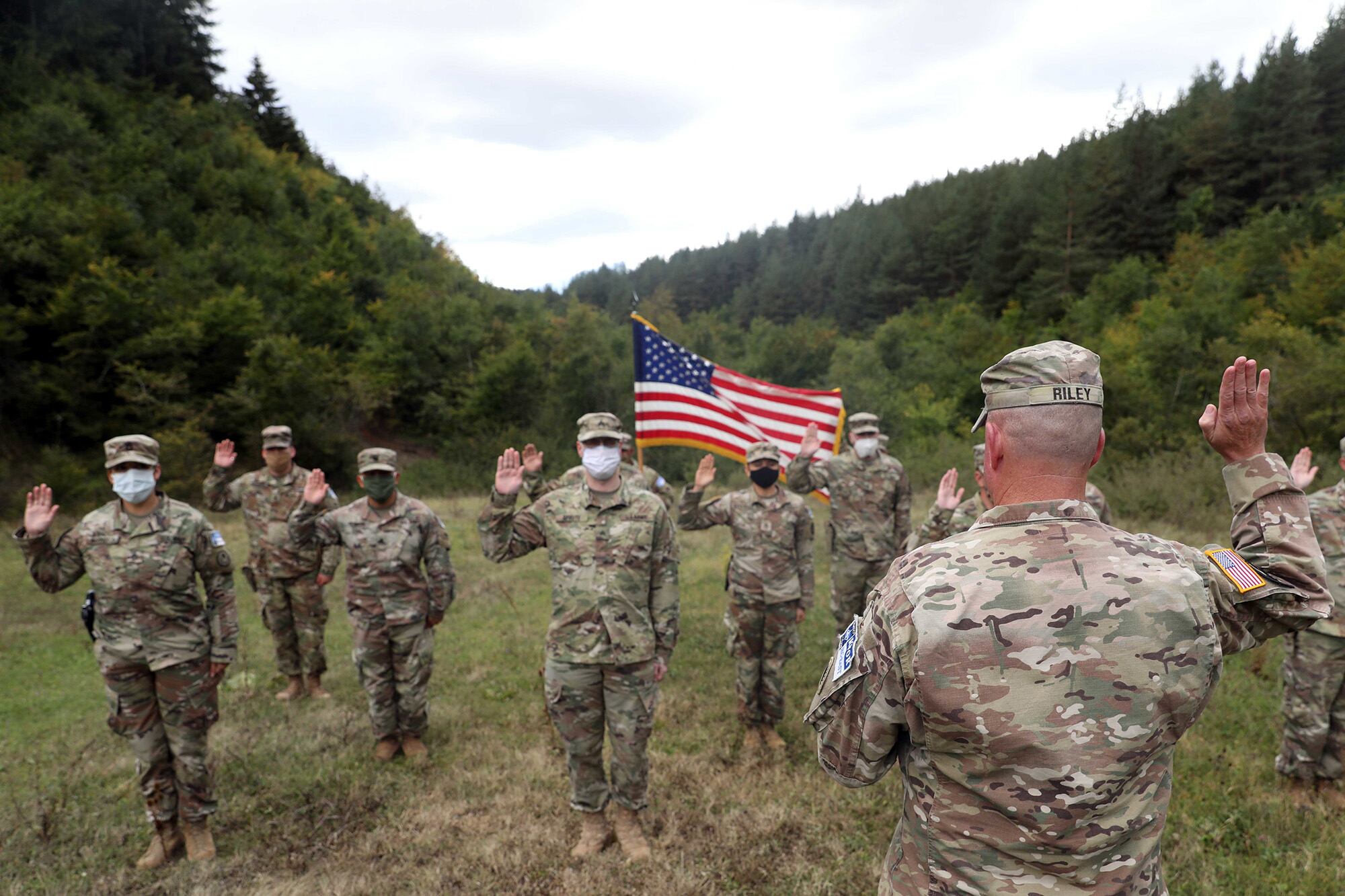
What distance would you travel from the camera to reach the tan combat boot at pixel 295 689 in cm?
710

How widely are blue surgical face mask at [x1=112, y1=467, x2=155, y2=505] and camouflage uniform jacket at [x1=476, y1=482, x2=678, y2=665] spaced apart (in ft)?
6.80

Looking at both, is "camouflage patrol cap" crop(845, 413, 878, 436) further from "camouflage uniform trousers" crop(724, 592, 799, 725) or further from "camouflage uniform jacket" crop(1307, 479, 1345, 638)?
"camouflage uniform jacket" crop(1307, 479, 1345, 638)

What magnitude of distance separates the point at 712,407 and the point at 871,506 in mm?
2126

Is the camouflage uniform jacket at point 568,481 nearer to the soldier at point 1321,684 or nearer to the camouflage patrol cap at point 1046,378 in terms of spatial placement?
the camouflage patrol cap at point 1046,378

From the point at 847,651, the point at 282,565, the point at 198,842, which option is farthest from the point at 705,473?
the point at 282,565

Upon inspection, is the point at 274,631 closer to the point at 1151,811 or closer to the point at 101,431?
the point at 1151,811

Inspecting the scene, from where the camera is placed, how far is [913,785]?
194 cm

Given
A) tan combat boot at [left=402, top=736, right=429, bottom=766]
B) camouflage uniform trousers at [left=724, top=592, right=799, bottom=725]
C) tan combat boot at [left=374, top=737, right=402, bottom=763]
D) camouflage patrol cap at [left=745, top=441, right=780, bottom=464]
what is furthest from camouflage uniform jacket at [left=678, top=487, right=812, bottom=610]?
tan combat boot at [left=374, top=737, right=402, bottom=763]

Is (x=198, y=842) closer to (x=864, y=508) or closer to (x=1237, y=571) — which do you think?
(x=1237, y=571)

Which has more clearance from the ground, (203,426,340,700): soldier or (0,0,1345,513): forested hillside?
(0,0,1345,513): forested hillside

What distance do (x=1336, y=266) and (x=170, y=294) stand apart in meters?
39.4

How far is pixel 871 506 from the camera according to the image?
7207 millimetres

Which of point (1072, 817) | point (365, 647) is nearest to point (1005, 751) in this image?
point (1072, 817)

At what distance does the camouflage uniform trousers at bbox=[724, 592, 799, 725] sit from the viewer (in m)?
5.83
